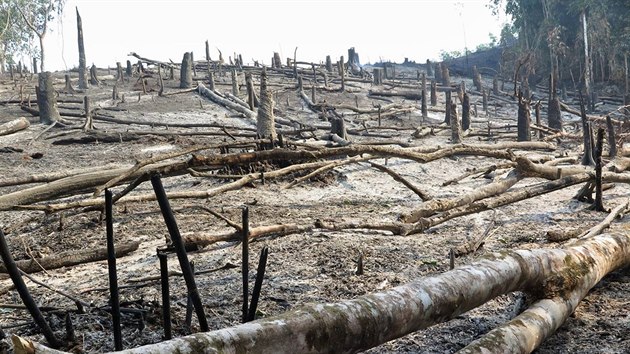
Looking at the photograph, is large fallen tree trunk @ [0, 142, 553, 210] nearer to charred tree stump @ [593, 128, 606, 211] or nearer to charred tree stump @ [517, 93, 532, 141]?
charred tree stump @ [593, 128, 606, 211]

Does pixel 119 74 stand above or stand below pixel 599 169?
above

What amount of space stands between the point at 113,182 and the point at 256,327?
406cm

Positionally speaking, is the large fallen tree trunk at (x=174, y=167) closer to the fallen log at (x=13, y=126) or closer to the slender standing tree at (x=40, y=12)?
the fallen log at (x=13, y=126)

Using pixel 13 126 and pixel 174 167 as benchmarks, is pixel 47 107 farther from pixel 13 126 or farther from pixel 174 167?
pixel 174 167

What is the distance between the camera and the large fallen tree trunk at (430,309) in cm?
240

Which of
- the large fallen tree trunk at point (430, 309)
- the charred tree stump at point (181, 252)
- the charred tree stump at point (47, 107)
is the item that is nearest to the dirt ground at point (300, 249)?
the large fallen tree trunk at point (430, 309)

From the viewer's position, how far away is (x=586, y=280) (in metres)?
3.98

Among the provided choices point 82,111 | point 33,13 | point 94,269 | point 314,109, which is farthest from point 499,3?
point 94,269

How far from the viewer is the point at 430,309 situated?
3119 mm

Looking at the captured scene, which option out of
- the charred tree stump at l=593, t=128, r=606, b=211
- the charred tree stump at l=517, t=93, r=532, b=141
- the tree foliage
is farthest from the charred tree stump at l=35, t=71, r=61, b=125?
the tree foliage

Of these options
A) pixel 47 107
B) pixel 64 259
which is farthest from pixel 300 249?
pixel 47 107

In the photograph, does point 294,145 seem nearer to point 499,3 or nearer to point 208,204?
point 208,204

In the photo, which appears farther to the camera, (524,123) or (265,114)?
(524,123)

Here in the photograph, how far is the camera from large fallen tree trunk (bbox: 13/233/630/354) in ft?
7.88
